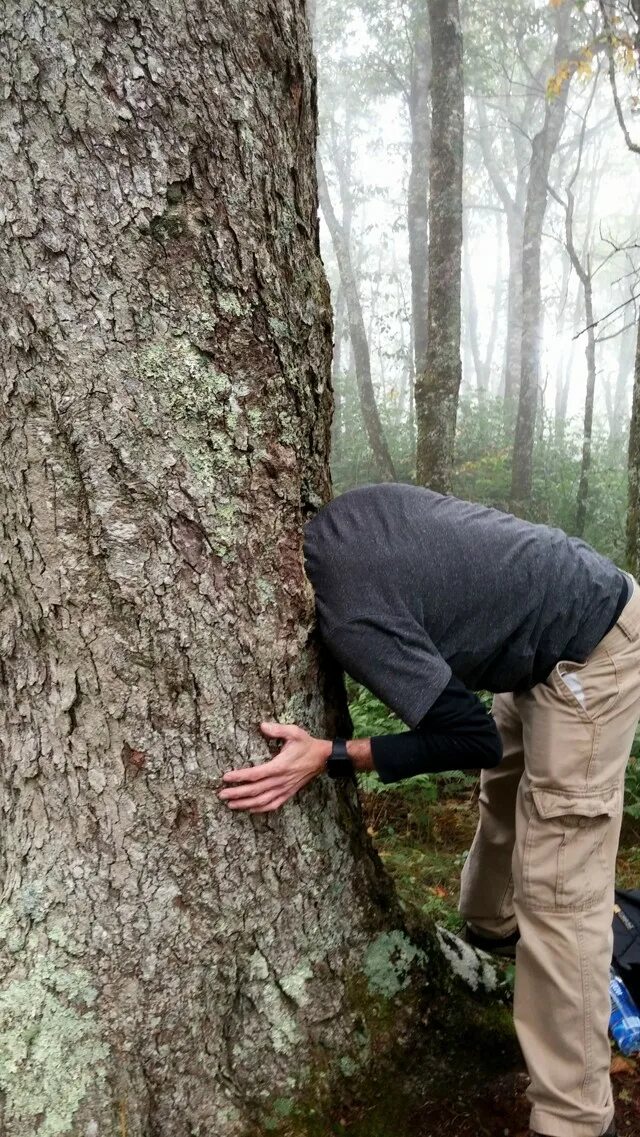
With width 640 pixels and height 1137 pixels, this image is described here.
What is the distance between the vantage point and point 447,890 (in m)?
3.64

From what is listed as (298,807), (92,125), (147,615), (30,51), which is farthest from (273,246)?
(298,807)

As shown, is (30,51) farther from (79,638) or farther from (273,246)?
(79,638)

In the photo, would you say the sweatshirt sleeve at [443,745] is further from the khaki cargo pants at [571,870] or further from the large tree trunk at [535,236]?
the large tree trunk at [535,236]

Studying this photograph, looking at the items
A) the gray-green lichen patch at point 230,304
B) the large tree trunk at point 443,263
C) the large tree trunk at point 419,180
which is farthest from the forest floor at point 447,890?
the large tree trunk at point 419,180

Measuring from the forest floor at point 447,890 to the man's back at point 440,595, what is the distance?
3.70ft

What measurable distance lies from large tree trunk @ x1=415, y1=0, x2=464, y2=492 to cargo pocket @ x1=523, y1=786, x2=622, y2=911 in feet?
18.7

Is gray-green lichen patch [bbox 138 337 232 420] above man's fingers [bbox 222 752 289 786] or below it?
above

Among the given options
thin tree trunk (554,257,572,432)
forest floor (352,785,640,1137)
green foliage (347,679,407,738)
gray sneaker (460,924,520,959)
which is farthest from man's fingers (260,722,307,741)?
thin tree trunk (554,257,572,432)

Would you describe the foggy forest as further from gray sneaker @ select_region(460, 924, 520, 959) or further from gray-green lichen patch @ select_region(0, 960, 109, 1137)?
gray sneaker @ select_region(460, 924, 520, 959)

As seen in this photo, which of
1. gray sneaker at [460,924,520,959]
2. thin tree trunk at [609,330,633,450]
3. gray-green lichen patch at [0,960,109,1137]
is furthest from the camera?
thin tree trunk at [609,330,633,450]

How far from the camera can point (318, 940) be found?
239 cm

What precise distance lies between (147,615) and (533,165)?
15.5 m

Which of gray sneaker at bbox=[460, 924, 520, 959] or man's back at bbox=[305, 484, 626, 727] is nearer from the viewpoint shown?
man's back at bbox=[305, 484, 626, 727]

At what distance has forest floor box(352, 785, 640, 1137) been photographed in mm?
2465
